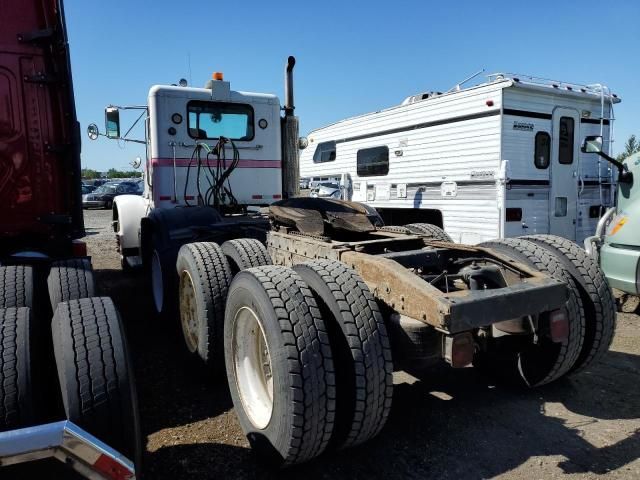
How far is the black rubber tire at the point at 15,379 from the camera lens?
2.22 meters

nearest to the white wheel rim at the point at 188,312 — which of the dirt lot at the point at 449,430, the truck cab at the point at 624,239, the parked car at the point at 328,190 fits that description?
the dirt lot at the point at 449,430

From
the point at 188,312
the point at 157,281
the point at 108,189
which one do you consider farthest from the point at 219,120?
the point at 108,189

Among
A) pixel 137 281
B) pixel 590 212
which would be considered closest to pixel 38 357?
pixel 137 281

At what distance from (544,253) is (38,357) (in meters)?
3.37

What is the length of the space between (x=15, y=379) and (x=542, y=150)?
7.54 metres

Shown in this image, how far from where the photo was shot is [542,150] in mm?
7668

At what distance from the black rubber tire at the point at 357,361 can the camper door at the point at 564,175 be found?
609 cm

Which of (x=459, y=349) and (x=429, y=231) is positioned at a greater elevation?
(x=429, y=231)

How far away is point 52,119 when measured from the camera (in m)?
4.38

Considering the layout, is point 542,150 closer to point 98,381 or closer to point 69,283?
point 69,283

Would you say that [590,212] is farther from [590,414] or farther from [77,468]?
[77,468]

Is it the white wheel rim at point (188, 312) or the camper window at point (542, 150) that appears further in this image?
the camper window at point (542, 150)

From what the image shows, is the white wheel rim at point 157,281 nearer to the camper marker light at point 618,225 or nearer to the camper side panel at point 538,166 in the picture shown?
the camper side panel at point 538,166

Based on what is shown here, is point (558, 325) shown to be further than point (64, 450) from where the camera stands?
Yes
